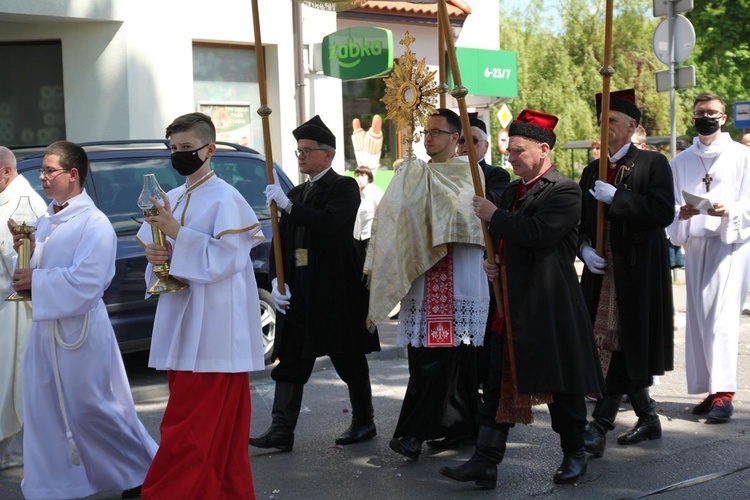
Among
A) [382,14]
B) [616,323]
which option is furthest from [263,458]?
[382,14]

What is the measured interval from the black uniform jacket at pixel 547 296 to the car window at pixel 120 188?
4096mm

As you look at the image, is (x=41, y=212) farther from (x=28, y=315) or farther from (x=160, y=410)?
(x=160, y=410)

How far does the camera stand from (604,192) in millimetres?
6301

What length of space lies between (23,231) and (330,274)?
6.19ft

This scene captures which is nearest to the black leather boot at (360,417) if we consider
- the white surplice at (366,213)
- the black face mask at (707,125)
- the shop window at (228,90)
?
the black face mask at (707,125)

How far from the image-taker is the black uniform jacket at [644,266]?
21.1 feet

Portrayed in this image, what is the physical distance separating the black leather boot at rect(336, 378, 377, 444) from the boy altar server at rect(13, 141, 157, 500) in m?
1.57

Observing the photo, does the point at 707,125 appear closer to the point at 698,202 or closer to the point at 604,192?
the point at 698,202

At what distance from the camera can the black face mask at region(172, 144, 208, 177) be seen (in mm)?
5324

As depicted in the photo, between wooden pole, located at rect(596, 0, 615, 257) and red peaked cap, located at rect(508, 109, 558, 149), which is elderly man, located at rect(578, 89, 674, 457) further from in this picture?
red peaked cap, located at rect(508, 109, 558, 149)

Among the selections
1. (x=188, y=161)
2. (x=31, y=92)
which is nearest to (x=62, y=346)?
(x=188, y=161)

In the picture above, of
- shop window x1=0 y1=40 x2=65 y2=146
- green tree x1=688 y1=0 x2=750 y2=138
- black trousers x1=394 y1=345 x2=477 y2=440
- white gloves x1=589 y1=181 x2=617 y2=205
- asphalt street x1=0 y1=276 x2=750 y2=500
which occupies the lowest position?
asphalt street x1=0 y1=276 x2=750 y2=500

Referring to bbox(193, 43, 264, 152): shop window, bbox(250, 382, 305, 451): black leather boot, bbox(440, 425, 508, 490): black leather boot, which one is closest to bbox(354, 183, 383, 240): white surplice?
bbox(193, 43, 264, 152): shop window

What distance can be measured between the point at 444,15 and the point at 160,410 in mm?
3916
